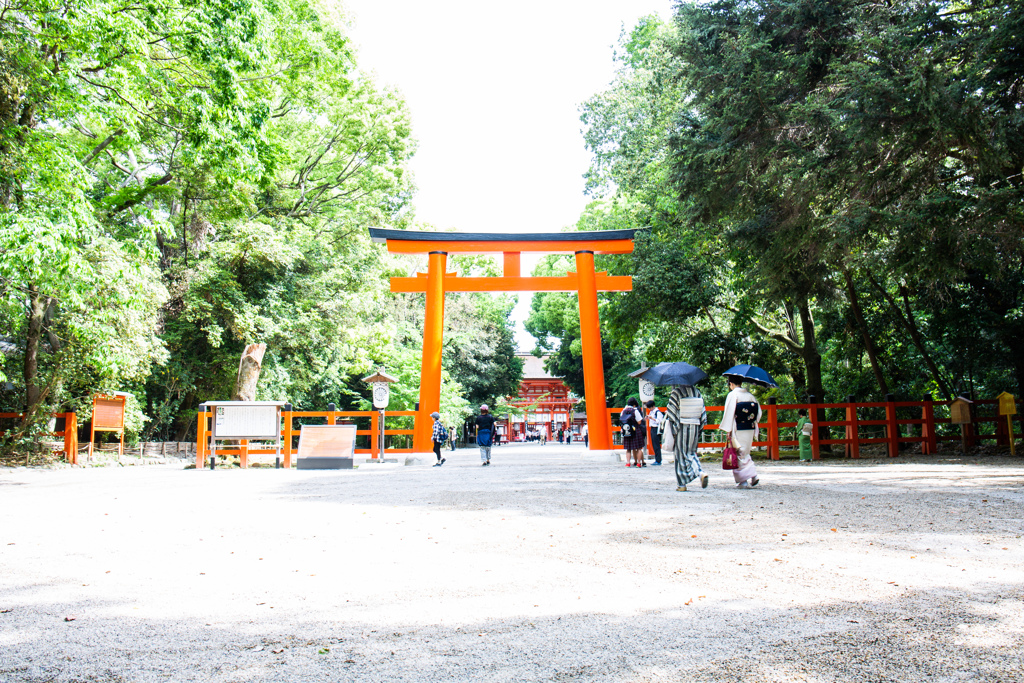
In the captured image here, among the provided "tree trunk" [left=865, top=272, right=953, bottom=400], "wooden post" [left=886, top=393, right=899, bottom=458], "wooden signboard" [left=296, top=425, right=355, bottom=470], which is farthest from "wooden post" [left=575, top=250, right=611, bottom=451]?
"tree trunk" [left=865, top=272, right=953, bottom=400]

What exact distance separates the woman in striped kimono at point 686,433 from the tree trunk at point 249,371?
13230 mm

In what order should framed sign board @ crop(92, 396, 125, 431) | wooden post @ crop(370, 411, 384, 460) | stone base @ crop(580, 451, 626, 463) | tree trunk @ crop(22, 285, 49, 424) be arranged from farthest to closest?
wooden post @ crop(370, 411, 384, 460) → stone base @ crop(580, 451, 626, 463) → framed sign board @ crop(92, 396, 125, 431) → tree trunk @ crop(22, 285, 49, 424)

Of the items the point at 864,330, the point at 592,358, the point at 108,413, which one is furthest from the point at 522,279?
the point at 108,413

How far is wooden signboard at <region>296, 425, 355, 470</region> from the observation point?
14.7m

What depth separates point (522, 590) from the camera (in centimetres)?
381

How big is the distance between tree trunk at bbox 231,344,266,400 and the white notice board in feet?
12.8

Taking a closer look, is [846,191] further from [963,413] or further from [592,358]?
[592,358]

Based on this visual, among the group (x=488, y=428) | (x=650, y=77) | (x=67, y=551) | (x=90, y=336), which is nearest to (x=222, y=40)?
(x=90, y=336)

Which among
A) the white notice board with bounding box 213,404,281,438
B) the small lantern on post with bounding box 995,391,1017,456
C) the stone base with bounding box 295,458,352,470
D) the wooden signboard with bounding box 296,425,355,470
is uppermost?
the small lantern on post with bounding box 995,391,1017,456

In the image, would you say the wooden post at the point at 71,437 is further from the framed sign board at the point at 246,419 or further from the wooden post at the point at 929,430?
the wooden post at the point at 929,430

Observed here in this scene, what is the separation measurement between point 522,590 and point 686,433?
5502mm

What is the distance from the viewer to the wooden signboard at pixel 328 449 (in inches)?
577

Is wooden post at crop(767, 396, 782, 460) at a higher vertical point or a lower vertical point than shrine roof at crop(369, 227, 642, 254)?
lower

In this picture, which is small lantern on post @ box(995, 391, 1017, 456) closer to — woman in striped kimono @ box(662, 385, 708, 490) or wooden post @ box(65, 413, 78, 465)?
woman in striped kimono @ box(662, 385, 708, 490)
